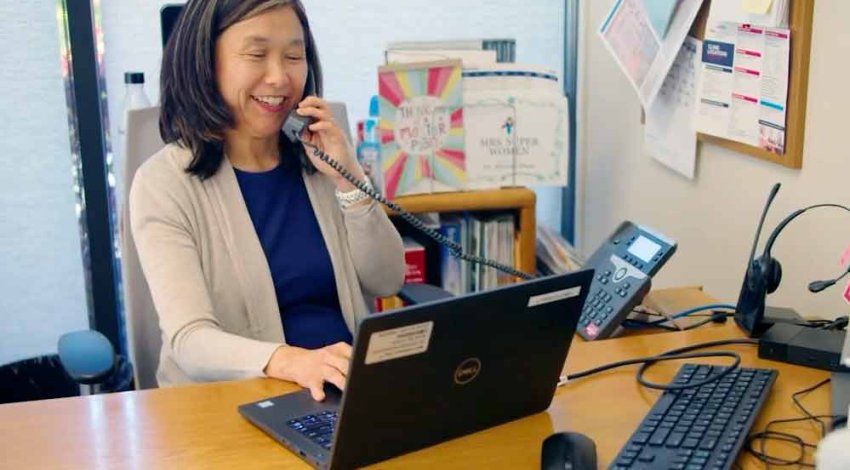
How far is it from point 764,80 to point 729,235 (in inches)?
14.3

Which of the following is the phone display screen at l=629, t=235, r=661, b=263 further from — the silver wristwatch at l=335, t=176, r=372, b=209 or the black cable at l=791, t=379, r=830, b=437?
the silver wristwatch at l=335, t=176, r=372, b=209

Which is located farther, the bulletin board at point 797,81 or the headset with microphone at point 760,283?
the bulletin board at point 797,81

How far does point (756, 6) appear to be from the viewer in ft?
6.17

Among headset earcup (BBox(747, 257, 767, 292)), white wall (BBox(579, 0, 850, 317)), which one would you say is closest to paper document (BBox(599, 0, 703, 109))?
white wall (BBox(579, 0, 850, 317))

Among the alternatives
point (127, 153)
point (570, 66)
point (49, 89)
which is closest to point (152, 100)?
point (49, 89)

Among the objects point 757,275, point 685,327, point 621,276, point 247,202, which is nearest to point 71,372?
point 247,202

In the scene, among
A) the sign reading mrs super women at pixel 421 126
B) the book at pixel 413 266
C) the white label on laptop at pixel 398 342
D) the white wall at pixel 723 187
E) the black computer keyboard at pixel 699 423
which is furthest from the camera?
the book at pixel 413 266

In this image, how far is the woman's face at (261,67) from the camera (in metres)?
1.79

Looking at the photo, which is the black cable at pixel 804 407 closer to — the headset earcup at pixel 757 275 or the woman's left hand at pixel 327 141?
the headset earcup at pixel 757 275

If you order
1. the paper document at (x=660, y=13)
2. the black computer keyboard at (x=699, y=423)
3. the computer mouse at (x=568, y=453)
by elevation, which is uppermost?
the paper document at (x=660, y=13)

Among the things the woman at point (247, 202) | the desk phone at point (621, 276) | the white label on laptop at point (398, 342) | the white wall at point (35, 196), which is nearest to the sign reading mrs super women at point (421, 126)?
the woman at point (247, 202)

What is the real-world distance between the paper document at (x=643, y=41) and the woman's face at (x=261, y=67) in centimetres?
82

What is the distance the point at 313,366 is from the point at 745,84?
1.04 meters

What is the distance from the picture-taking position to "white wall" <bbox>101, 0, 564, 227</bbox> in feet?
9.24
